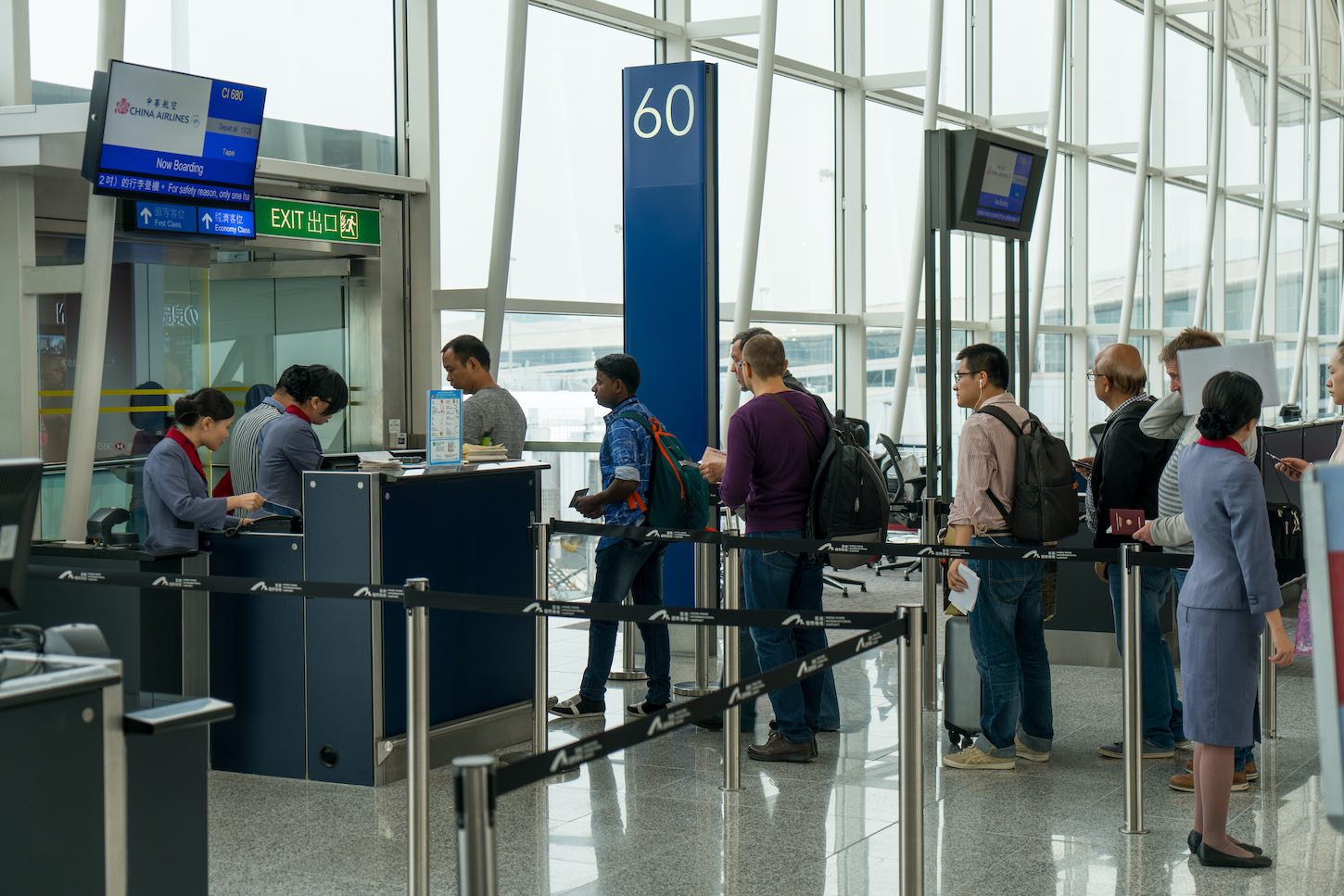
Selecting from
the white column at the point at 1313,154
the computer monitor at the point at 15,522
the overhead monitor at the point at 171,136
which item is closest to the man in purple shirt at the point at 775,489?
the overhead monitor at the point at 171,136

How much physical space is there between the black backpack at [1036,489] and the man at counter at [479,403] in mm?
2738

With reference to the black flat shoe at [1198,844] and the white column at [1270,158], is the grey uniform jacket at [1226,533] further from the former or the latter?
the white column at [1270,158]

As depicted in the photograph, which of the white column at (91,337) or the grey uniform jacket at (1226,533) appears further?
the white column at (91,337)

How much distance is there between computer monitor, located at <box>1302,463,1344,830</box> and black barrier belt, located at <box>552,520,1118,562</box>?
3.39 m

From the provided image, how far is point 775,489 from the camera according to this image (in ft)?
20.4

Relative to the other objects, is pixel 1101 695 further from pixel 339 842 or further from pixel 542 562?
pixel 339 842

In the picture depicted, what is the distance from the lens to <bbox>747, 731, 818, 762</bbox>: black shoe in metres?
6.20

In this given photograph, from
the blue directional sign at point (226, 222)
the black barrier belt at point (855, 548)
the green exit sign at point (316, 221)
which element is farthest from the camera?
the green exit sign at point (316, 221)

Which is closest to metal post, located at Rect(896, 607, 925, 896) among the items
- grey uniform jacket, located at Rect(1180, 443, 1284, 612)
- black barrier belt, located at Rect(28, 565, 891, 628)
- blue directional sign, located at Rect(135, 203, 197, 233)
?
black barrier belt, located at Rect(28, 565, 891, 628)

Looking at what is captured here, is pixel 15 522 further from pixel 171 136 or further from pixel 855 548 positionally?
pixel 171 136

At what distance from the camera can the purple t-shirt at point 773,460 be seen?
6117mm

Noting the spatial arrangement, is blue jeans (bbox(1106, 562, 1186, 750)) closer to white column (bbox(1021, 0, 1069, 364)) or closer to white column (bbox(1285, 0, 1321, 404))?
white column (bbox(1021, 0, 1069, 364))

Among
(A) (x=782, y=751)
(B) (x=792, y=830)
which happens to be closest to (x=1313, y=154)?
(A) (x=782, y=751)

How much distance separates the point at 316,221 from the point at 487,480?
347cm
